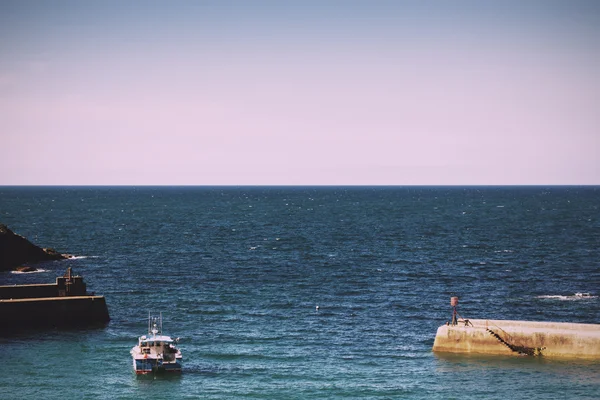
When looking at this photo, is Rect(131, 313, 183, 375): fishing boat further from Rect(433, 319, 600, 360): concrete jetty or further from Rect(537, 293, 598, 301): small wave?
Rect(537, 293, 598, 301): small wave

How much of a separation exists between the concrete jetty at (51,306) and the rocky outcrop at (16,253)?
115 feet

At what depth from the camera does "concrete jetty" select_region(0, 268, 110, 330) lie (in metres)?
62.0

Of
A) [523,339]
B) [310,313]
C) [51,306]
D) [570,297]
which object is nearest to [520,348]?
[523,339]

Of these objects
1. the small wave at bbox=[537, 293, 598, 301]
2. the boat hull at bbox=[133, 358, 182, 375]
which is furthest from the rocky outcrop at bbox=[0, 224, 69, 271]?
the small wave at bbox=[537, 293, 598, 301]

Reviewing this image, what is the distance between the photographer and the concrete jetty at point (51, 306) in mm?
62000

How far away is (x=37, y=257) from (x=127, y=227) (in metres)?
67.1

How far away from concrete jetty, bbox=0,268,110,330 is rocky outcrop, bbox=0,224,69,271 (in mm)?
35070

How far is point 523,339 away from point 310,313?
22.4 meters

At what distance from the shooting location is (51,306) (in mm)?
63219

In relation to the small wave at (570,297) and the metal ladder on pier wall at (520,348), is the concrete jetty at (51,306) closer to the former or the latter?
the metal ladder on pier wall at (520,348)

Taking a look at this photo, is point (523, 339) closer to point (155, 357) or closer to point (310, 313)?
point (310, 313)

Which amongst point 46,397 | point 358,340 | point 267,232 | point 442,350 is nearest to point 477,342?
point 442,350

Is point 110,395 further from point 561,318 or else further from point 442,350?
point 561,318

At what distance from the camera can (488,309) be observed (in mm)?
72188
